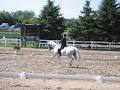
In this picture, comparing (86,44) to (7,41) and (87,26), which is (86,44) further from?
(7,41)

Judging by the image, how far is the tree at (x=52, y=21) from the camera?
50062 millimetres

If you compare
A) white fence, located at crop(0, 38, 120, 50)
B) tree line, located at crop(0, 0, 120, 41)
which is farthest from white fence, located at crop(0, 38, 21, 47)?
tree line, located at crop(0, 0, 120, 41)

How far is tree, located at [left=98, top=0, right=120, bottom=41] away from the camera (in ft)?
155

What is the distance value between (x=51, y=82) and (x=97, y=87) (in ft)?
6.70

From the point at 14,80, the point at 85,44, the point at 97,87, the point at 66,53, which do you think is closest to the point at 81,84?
the point at 97,87

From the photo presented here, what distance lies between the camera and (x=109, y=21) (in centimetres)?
4747

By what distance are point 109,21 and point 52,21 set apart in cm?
805

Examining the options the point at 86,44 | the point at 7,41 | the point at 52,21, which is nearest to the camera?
the point at 86,44

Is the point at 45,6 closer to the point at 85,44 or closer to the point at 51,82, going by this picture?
the point at 85,44

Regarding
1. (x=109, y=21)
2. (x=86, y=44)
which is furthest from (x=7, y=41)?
(x=109, y=21)

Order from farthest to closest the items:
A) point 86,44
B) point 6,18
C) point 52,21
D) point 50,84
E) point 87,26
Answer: point 6,18 < point 52,21 < point 87,26 < point 86,44 < point 50,84

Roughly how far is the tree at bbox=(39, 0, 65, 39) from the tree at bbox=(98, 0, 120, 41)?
6.04 m

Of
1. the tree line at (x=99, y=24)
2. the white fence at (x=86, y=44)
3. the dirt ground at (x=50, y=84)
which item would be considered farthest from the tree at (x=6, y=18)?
the dirt ground at (x=50, y=84)

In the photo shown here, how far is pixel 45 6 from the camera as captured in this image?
50844 mm
